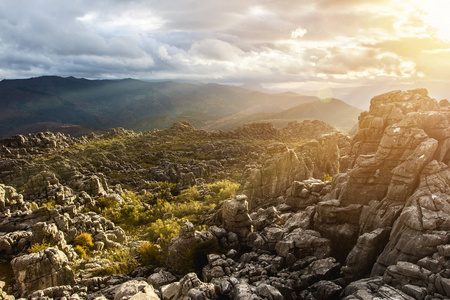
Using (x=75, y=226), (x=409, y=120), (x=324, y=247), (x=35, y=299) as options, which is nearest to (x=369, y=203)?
(x=324, y=247)

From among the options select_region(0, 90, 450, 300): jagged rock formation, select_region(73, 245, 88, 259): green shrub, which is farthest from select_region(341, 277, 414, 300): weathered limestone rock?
select_region(73, 245, 88, 259): green shrub

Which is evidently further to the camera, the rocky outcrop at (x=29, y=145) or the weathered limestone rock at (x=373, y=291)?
the rocky outcrop at (x=29, y=145)

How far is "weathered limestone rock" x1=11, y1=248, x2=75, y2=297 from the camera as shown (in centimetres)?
2719

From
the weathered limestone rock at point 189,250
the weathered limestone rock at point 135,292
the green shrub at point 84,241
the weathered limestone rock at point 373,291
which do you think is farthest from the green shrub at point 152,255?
the weathered limestone rock at point 373,291

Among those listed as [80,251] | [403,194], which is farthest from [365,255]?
[80,251]

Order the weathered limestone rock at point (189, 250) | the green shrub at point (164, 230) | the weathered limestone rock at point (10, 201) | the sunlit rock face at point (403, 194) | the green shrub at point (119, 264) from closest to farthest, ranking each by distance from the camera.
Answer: the sunlit rock face at point (403, 194)
the weathered limestone rock at point (189, 250)
the green shrub at point (119, 264)
the green shrub at point (164, 230)
the weathered limestone rock at point (10, 201)

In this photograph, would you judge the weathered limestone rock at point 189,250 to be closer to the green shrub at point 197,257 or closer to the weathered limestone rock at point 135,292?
the green shrub at point 197,257

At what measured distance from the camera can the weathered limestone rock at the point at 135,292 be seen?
68.5 ft

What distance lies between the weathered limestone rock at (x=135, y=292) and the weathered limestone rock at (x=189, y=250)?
7956mm

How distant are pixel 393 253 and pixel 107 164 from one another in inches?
3676

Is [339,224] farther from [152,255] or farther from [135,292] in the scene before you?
[152,255]

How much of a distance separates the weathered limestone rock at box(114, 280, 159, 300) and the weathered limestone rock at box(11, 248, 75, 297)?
412 inches

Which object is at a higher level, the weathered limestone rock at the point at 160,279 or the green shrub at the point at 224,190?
the weathered limestone rock at the point at 160,279

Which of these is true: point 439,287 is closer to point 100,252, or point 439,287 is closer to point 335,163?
point 100,252
